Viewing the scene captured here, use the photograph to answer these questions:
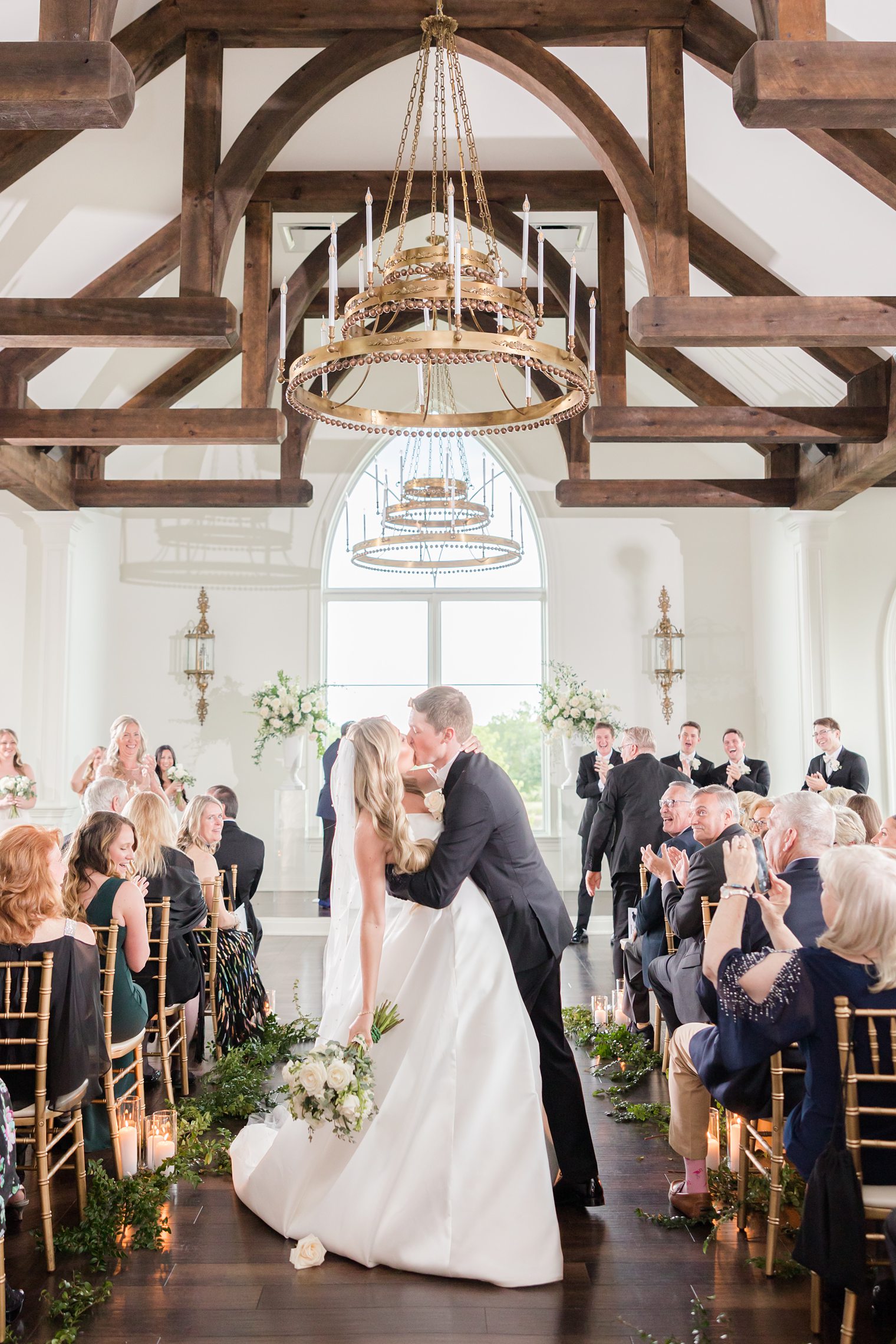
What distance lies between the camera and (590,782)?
9.48 meters

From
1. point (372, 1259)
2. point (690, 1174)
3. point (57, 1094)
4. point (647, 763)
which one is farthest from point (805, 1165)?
point (647, 763)

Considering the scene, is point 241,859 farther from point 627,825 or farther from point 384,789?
point 384,789

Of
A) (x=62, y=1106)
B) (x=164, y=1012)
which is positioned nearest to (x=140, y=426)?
(x=164, y=1012)

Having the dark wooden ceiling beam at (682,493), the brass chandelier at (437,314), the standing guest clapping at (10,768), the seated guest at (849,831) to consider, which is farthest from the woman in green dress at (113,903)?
the dark wooden ceiling beam at (682,493)

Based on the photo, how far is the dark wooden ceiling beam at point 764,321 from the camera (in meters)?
5.26

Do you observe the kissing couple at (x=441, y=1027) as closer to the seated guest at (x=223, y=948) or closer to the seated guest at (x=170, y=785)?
the seated guest at (x=223, y=948)

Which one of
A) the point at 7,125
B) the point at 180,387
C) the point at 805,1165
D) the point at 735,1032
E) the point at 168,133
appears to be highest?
the point at 168,133

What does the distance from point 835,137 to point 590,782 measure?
5.52 metres

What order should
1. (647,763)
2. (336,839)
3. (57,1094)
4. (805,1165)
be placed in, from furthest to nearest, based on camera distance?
(647,763)
(336,839)
(57,1094)
(805,1165)

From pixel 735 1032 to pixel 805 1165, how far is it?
0.38m

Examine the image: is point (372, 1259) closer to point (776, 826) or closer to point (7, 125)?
point (776, 826)

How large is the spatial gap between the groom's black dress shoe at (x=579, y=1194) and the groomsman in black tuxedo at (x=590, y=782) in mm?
4844

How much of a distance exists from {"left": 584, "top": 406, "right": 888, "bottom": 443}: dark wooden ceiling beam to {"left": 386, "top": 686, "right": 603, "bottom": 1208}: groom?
4.50 metres

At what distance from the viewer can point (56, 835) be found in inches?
136
